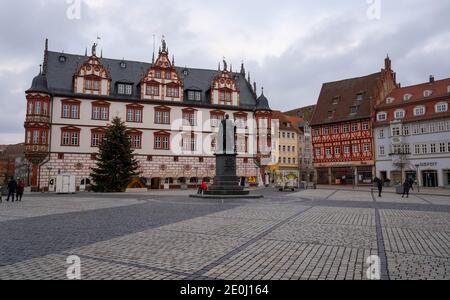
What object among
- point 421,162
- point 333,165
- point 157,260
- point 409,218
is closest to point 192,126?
point 333,165

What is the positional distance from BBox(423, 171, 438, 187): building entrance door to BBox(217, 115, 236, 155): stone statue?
32.7 metres

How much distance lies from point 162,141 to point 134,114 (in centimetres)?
482

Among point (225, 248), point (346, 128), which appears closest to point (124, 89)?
point (346, 128)

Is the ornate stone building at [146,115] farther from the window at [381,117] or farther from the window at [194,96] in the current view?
the window at [381,117]

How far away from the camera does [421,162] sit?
4416cm

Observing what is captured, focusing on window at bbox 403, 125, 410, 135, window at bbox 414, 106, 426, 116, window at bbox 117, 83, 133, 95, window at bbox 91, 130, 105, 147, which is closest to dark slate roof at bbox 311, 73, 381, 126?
window at bbox 403, 125, 410, 135

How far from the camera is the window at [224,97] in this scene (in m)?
47.4

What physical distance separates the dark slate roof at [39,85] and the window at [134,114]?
939 centimetres

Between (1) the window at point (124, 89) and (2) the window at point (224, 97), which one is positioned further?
(2) the window at point (224, 97)

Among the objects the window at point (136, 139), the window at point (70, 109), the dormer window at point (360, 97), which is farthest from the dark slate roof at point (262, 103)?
the window at point (70, 109)

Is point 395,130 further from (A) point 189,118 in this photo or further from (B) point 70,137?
(B) point 70,137

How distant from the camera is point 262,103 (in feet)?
160

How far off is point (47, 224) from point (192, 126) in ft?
117
